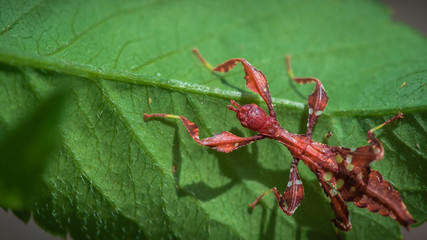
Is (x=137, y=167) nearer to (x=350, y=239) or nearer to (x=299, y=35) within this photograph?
(x=350, y=239)

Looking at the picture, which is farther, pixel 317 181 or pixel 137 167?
pixel 317 181

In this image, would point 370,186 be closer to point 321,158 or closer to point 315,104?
point 321,158

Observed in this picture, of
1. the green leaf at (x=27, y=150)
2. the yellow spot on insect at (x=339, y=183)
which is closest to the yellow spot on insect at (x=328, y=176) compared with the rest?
the yellow spot on insect at (x=339, y=183)

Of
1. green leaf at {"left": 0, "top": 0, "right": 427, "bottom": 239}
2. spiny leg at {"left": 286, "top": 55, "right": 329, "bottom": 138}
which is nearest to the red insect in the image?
spiny leg at {"left": 286, "top": 55, "right": 329, "bottom": 138}

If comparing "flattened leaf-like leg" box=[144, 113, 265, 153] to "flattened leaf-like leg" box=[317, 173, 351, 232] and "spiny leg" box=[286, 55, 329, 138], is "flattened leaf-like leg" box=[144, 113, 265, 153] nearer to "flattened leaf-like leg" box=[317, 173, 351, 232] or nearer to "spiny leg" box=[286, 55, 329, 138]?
"spiny leg" box=[286, 55, 329, 138]

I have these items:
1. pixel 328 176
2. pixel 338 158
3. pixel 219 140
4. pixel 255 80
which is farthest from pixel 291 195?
pixel 255 80

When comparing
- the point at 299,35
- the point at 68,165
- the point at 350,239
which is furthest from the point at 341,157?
the point at 68,165

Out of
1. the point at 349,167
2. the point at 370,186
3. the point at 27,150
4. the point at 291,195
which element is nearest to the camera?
the point at 27,150

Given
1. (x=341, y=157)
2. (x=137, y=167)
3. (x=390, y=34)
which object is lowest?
(x=341, y=157)
